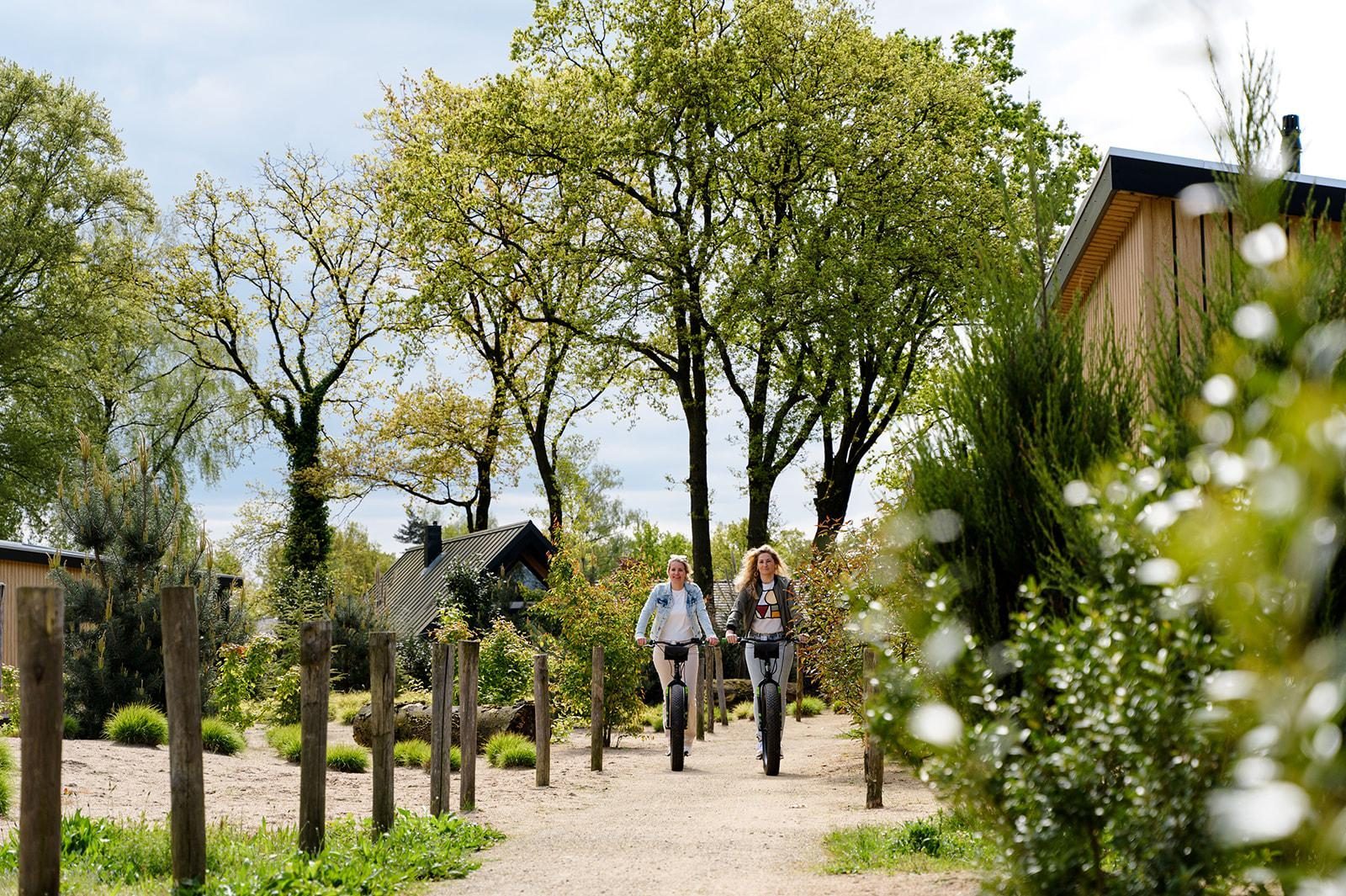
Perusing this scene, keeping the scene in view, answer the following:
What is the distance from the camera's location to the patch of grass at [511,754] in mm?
12867

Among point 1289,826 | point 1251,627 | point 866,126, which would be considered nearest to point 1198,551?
point 1251,627

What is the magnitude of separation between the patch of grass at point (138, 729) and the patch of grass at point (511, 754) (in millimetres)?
3702

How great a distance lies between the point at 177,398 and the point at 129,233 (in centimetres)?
569

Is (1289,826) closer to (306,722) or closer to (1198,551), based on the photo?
(1198,551)

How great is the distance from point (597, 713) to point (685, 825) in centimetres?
495

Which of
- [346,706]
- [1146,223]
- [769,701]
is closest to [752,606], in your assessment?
[769,701]

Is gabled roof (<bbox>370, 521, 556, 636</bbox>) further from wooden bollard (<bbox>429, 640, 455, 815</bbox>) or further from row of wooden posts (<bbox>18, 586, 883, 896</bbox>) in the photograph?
row of wooden posts (<bbox>18, 586, 883, 896</bbox>)

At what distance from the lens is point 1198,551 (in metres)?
2.28

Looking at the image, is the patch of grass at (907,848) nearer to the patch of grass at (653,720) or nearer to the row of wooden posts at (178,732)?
the row of wooden posts at (178,732)

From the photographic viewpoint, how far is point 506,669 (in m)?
17.5

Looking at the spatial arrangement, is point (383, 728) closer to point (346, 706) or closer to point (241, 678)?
point (241, 678)

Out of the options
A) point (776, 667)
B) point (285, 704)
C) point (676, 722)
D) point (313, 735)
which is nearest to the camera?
point (313, 735)

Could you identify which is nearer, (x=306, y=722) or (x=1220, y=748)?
(x=1220, y=748)

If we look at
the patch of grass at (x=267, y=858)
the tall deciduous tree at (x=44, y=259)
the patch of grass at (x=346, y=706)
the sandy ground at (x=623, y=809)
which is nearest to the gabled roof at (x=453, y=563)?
the patch of grass at (x=346, y=706)
